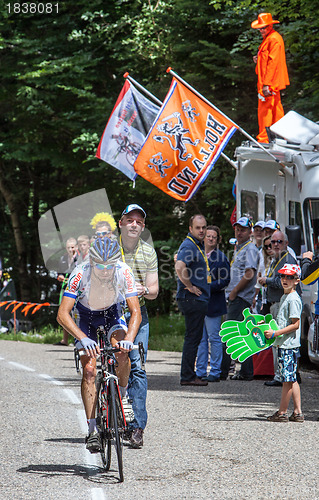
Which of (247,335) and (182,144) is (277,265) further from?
(182,144)

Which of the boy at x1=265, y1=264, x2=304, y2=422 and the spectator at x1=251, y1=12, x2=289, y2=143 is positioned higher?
the spectator at x1=251, y1=12, x2=289, y2=143

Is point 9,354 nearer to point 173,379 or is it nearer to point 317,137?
point 173,379

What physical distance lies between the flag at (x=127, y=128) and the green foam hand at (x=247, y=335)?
6.29 meters

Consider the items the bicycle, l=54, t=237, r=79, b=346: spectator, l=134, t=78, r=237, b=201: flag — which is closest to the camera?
the bicycle

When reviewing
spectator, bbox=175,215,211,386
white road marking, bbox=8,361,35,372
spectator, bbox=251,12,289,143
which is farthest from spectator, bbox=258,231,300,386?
spectator, bbox=251,12,289,143

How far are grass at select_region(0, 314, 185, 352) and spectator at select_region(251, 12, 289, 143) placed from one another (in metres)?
4.75

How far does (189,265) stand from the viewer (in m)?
11.4

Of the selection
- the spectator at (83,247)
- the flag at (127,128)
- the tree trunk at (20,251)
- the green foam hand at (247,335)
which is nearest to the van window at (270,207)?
the flag at (127,128)

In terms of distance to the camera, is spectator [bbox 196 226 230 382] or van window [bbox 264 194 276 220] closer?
spectator [bbox 196 226 230 382]

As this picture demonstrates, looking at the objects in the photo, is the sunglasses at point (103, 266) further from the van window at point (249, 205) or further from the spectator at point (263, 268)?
the van window at point (249, 205)

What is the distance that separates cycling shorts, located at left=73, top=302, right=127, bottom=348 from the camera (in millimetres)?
7090

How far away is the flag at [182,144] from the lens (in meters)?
14.1

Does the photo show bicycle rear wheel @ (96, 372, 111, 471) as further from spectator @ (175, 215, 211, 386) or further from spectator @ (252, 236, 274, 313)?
spectator @ (252, 236, 274, 313)

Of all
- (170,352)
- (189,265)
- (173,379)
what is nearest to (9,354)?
(170,352)
